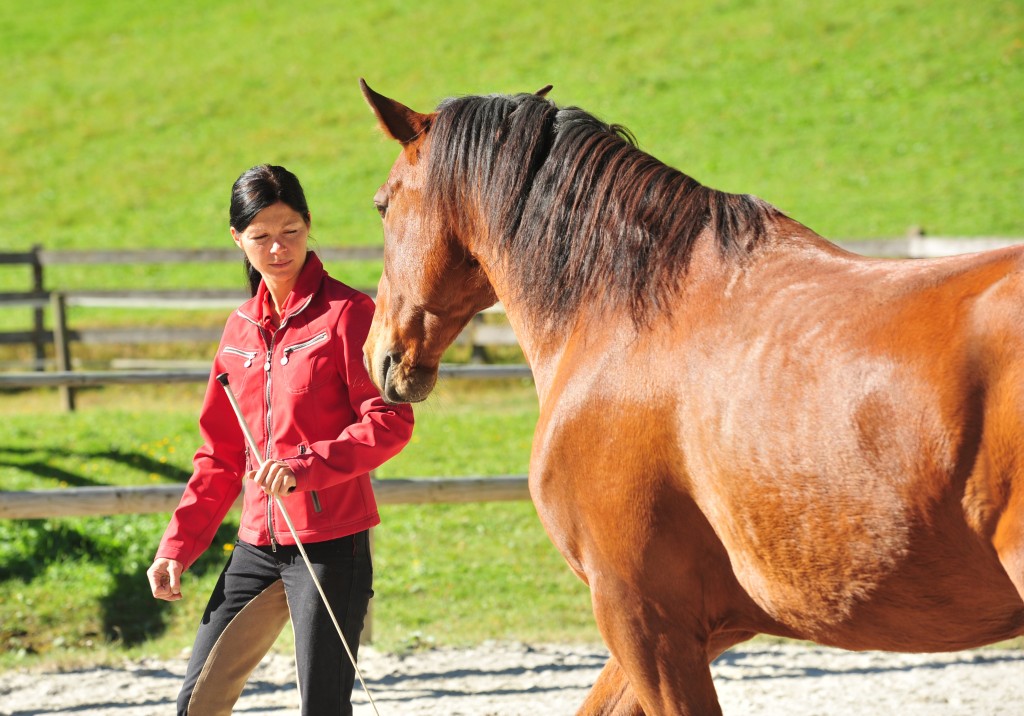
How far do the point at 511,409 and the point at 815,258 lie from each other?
7879mm

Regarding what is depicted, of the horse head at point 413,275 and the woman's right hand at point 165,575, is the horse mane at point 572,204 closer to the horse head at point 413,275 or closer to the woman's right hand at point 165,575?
the horse head at point 413,275

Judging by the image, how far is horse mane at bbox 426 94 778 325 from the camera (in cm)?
228

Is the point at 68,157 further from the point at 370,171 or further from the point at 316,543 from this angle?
the point at 316,543

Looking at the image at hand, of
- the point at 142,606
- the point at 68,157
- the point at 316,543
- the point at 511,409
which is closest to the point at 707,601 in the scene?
the point at 316,543

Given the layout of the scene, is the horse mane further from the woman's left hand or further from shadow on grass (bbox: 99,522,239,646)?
shadow on grass (bbox: 99,522,239,646)

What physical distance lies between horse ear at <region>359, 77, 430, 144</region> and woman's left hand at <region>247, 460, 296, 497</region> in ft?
2.87

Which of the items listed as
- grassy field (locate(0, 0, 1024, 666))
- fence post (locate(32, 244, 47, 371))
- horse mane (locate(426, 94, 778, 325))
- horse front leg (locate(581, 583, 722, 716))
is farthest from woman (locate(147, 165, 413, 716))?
fence post (locate(32, 244, 47, 371))

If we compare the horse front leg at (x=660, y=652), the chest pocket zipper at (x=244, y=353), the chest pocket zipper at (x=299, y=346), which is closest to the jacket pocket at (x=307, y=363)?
the chest pocket zipper at (x=299, y=346)

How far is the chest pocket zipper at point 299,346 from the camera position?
103 inches

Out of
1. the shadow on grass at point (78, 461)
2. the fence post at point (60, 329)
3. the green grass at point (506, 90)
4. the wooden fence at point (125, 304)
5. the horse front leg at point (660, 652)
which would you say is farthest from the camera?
the green grass at point (506, 90)

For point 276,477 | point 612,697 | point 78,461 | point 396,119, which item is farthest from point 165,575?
point 78,461

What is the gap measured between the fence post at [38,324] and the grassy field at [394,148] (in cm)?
65

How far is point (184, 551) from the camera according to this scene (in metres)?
2.71

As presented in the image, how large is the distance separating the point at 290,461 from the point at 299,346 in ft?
1.08
